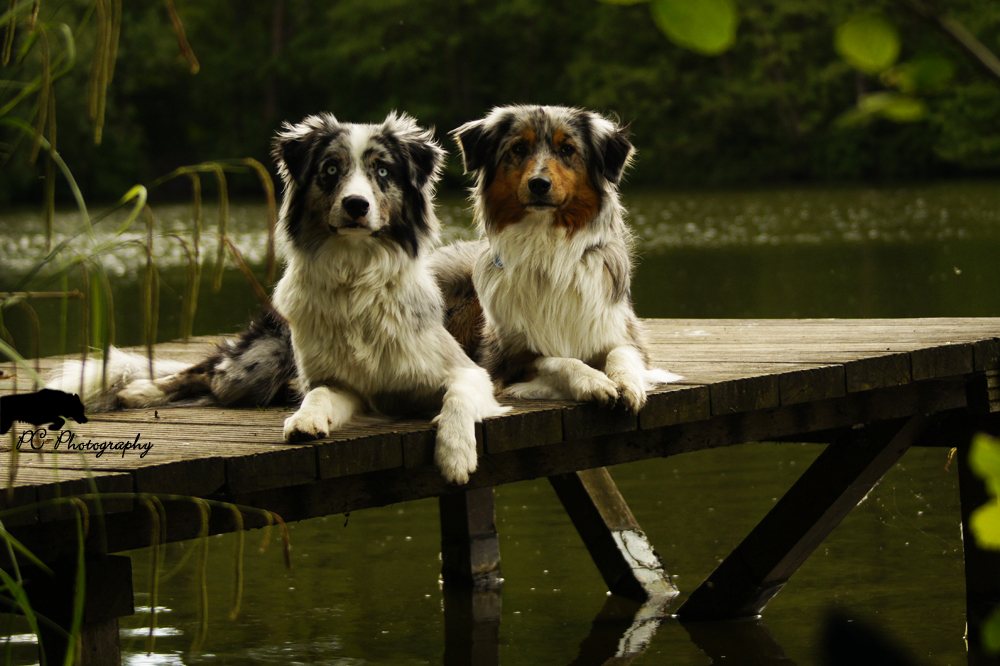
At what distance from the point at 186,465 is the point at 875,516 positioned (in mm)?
4863

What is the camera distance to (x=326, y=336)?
3982mm

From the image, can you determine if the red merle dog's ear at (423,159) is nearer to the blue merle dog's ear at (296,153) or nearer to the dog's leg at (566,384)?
the blue merle dog's ear at (296,153)

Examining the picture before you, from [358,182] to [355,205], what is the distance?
9cm

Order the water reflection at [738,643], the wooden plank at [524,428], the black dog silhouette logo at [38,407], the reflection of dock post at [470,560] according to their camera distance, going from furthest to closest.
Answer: the reflection of dock post at [470,560], the water reflection at [738,643], the wooden plank at [524,428], the black dog silhouette logo at [38,407]

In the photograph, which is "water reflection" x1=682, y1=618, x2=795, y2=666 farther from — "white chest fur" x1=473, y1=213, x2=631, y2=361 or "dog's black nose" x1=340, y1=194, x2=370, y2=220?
"dog's black nose" x1=340, y1=194, x2=370, y2=220

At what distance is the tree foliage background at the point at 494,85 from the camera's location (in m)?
37.8

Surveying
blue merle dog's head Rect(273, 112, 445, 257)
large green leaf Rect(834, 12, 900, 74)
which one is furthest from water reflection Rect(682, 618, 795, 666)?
large green leaf Rect(834, 12, 900, 74)

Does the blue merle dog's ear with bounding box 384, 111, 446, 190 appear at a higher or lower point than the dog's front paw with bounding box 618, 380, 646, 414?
higher

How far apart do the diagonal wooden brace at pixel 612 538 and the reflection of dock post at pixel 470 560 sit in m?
0.43

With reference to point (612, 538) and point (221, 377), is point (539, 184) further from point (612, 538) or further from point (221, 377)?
point (612, 538)

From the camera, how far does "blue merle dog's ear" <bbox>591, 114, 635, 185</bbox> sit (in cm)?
455

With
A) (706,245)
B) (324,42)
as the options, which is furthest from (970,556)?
(324,42)

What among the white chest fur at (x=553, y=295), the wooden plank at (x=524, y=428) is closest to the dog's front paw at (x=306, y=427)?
the wooden plank at (x=524, y=428)

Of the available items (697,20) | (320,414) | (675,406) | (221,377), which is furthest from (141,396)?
(697,20)
